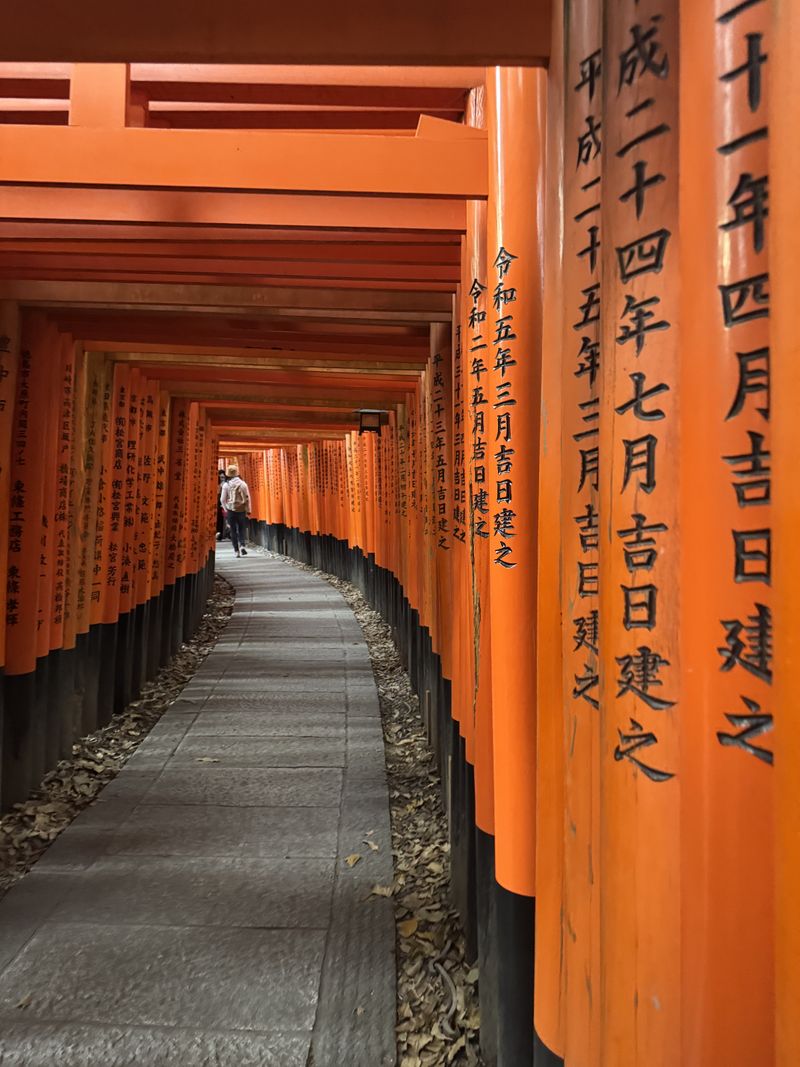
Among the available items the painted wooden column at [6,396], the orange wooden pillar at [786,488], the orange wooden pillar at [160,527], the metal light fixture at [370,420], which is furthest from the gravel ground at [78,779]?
the orange wooden pillar at [786,488]

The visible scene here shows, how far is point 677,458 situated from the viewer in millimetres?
1066

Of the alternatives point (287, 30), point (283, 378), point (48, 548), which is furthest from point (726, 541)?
point (283, 378)

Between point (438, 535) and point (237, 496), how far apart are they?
14.9 m

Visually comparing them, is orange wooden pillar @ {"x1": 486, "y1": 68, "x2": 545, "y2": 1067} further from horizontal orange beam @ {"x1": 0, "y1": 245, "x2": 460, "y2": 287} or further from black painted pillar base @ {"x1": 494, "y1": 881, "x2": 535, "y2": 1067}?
horizontal orange beam @ {"x1": 0, "y1": 245, "x2": 460, "y2": 287}

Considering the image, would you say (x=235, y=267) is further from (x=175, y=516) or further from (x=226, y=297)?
(x=175, y=516)

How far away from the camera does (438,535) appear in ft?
17.1

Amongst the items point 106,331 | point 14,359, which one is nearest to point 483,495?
point 14,359

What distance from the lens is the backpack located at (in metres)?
A: 19.4

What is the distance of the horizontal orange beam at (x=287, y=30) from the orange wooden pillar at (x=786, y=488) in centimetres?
113

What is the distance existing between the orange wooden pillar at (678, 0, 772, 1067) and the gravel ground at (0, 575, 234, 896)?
3.82 meters

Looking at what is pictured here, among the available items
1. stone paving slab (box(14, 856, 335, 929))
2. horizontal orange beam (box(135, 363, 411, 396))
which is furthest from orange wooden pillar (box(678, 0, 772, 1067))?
horizontal orange beam (box(135, 363, 411, 396))

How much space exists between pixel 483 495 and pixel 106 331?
3671mm

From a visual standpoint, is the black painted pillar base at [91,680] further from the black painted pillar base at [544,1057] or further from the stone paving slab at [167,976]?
the black painted pillar base at [544,1057]

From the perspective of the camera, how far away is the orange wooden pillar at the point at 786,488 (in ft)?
2.67
